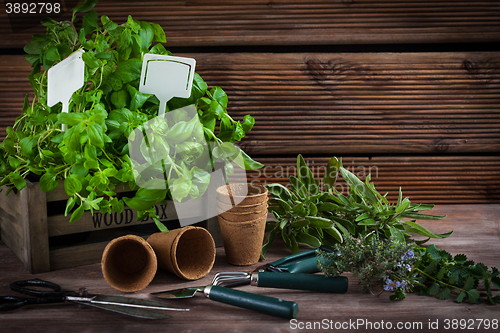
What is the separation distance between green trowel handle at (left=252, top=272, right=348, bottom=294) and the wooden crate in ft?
0.78

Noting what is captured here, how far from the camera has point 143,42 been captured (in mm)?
718

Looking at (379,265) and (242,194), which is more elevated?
(242,194)

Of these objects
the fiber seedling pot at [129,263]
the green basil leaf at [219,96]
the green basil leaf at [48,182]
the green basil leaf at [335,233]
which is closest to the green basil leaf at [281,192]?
the green basil leaf at [335,233]

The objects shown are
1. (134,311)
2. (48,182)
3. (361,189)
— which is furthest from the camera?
(361,189)

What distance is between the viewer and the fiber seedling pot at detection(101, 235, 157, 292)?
58cm

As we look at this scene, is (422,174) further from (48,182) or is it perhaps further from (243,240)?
(48,182)

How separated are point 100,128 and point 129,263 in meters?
0.24

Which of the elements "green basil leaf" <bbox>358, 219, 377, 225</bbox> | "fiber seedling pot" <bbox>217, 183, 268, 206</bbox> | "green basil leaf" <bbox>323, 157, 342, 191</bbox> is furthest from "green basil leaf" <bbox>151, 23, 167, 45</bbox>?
"green basil leaf" <bbox>358, 219, 377, 225</bbox>

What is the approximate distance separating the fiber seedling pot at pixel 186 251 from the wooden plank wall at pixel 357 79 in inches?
17.7

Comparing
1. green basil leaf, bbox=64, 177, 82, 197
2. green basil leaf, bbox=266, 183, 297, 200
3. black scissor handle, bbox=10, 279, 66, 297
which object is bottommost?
black scissor handle, bbox=10, 279, 66, 297

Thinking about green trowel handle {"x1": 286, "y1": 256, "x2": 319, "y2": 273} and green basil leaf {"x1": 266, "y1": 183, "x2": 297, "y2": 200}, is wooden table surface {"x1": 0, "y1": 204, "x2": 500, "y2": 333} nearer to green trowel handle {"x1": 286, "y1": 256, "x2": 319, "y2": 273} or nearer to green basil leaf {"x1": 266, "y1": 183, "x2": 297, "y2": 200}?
green trowel handle {"x1": 286, "y1": 256, "x2": 319, "y2": 273}

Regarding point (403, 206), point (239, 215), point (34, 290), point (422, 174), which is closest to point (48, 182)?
point (34, 290)

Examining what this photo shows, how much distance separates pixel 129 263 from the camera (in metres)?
0.65

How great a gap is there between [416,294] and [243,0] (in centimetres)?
83
